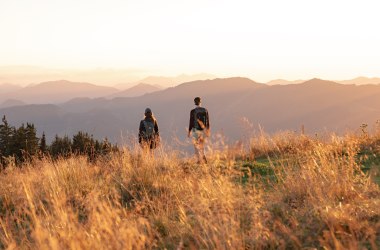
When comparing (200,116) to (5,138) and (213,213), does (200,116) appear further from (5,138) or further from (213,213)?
(5,138)

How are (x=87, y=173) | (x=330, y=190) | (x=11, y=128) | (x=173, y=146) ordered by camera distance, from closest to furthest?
(x=330, y=190) < (x=87, y=173) < (x=173, y=146) < (x=11, y=128)

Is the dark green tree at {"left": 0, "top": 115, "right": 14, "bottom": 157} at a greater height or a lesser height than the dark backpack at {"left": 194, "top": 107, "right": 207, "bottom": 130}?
lesser

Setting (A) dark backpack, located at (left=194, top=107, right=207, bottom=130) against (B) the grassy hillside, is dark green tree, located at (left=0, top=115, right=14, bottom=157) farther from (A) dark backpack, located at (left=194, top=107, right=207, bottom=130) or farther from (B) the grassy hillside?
(B) the grassy hillside

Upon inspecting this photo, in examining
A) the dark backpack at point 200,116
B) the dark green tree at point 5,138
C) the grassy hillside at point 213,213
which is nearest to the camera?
the grassy hillside at point 213,213

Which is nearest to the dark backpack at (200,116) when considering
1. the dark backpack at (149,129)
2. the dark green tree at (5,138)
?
the dark backpack at (149,129)

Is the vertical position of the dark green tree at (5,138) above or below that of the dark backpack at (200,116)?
below

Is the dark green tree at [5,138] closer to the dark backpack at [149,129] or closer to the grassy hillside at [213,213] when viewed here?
the dark backpack at [149,129]

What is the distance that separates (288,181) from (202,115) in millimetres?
6645

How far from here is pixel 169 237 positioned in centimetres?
435

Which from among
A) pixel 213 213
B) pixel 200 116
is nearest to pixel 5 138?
pixel 200 116

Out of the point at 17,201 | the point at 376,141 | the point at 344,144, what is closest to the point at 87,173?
the point at 17,201

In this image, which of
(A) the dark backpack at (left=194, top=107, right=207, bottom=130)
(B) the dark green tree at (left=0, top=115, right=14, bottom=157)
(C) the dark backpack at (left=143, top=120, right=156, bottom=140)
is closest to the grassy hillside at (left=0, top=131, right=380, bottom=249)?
(C) the dark backpack at (left=143, top=120, right=156, bottom=140)

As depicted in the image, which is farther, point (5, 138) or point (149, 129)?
point (5, 138)

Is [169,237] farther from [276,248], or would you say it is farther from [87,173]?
[87,173]
